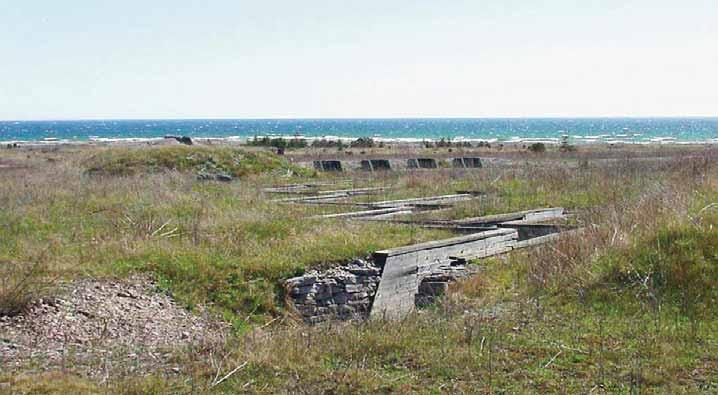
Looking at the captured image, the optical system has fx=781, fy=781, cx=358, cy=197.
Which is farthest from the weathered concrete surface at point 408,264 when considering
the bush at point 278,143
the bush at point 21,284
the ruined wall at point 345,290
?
the bush at point 278,143

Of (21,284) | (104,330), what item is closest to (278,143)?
(21,284)

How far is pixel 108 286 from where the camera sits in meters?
9.93

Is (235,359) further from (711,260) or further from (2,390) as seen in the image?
(711,260)

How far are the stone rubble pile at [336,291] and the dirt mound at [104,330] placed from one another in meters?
1.59

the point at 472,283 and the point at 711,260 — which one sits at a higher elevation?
the point at 711,260

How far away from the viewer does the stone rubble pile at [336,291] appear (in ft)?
36.2

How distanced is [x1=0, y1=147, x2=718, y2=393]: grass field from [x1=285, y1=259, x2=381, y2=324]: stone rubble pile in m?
0.24

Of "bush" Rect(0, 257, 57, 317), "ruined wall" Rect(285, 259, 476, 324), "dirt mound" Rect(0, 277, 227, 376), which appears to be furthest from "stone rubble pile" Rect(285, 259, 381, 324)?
"bush" Rect(0, 257, 57, 317)

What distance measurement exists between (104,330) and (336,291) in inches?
160

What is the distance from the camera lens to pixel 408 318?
28.1 ft

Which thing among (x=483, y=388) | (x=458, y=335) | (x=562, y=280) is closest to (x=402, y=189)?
(x=562, y=280)

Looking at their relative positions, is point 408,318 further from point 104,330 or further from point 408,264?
point 408,264

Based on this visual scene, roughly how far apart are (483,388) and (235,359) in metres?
2.18

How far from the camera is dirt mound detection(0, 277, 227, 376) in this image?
7.14 m
